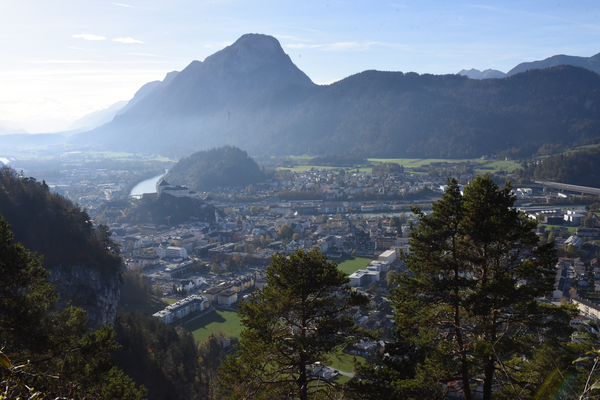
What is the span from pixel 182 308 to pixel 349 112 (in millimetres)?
84943

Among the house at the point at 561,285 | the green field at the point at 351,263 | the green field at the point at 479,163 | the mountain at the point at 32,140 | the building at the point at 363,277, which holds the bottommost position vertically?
the green field at the point at 351,263

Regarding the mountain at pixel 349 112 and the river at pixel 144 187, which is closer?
the river at pixel 144 187

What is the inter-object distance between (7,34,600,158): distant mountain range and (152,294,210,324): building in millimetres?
59967

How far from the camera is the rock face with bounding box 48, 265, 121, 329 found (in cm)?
1298

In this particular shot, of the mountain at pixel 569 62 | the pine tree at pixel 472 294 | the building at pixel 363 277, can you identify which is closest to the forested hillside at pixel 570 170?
the building at pixel 363 277

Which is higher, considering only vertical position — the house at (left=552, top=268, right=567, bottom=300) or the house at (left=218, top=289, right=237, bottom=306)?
the house at (left=552, top=268, right=567, bottom=300)

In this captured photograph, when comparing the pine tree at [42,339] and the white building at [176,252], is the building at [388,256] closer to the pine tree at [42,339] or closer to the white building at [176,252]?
the white building at [176,252]

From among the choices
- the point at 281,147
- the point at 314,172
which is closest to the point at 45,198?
the point at 314,172

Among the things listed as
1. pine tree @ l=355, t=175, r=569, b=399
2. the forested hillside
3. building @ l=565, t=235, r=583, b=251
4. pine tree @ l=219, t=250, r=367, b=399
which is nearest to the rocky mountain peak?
the forested hillside

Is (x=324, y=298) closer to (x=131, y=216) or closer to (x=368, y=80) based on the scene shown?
(x=131, y=216)

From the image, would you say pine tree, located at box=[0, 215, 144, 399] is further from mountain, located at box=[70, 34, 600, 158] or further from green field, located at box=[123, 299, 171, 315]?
mountain, located at box=[70, 34, 600, 158]

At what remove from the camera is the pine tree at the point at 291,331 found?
417cm

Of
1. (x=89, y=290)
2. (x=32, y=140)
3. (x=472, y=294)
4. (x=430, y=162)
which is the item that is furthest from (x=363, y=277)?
(x=32, y=140)

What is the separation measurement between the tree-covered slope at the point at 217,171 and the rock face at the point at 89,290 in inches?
1631
